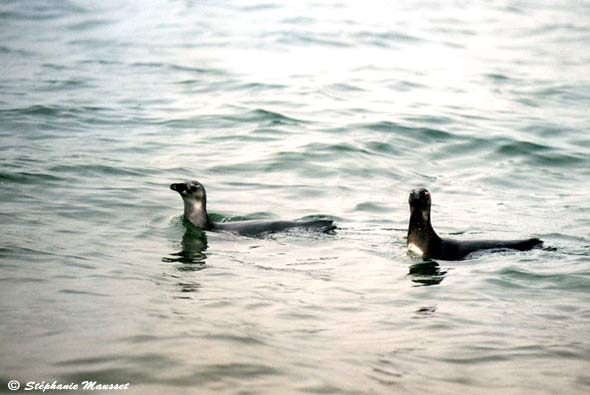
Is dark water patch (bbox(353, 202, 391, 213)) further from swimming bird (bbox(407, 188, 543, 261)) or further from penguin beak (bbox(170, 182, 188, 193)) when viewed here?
penguin beak (bbox(170, 182, 188, 193))

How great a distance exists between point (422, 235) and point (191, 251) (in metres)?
2.56

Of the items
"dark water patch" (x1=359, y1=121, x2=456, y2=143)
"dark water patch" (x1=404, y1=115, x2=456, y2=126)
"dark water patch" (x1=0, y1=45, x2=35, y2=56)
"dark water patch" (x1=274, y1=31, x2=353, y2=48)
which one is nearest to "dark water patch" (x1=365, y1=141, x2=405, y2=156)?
"dark water patch" (x1=359, y1=121, x2=456, y2=143)

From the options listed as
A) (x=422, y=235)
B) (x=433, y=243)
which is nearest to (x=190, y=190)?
(x=422, y=235)

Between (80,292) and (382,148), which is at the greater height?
(382,148)

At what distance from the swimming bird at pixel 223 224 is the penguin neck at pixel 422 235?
110 cm

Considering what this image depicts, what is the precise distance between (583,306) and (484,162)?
23.4ft

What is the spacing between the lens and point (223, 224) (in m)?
12.0

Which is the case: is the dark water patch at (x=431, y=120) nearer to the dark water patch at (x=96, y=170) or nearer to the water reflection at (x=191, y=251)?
the dark water patch at (x=96, y=170)

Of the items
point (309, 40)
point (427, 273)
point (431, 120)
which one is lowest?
point (427, 273)

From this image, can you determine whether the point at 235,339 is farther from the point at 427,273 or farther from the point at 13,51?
the point at 13,51

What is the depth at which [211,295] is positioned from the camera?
909 centimetres

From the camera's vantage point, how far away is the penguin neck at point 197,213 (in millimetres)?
12047

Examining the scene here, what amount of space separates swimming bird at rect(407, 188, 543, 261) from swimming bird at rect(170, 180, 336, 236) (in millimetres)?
1138

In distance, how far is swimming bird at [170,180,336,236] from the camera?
1159cm
